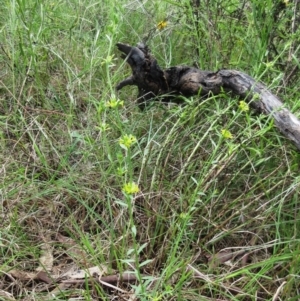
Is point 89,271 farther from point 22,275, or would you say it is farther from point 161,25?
point 161,25

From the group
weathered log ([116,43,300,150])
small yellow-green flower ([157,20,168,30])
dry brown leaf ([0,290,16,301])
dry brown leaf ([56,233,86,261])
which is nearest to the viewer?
dry brown leaf ([0,290,16,301])

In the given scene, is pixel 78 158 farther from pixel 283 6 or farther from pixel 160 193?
pixel 283 6

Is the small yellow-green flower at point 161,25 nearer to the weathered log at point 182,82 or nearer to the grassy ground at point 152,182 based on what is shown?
the grassy ground at point 152,182

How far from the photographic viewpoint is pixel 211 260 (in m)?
1.59

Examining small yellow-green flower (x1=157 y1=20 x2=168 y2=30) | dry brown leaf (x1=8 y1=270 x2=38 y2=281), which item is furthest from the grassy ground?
small yellow-green flower (x1=157 y1=20 x2=168 y2=30)

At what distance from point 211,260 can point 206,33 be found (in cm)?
112

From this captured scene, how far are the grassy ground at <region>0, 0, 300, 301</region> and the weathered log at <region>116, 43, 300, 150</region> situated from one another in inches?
2.4

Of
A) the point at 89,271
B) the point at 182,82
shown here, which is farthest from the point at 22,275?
the point at 182,82

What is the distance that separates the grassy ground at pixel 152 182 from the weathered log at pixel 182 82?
60 mm

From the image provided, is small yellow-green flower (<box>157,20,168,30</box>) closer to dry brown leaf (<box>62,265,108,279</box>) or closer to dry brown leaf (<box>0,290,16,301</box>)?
dry brown leaf (<box>62,265,108,279</box>)

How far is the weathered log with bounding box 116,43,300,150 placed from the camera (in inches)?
75.3

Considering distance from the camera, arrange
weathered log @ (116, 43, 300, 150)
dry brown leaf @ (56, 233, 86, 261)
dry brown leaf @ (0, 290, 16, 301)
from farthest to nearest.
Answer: weathered log @ (116, 43, 300, 150) < dry brown leaf @ (56, 233, 86, 261) < dry brown leaf @ (0, 290, 16, 301)

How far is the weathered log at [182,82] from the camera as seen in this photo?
191cm

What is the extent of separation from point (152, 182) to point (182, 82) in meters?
0.58
